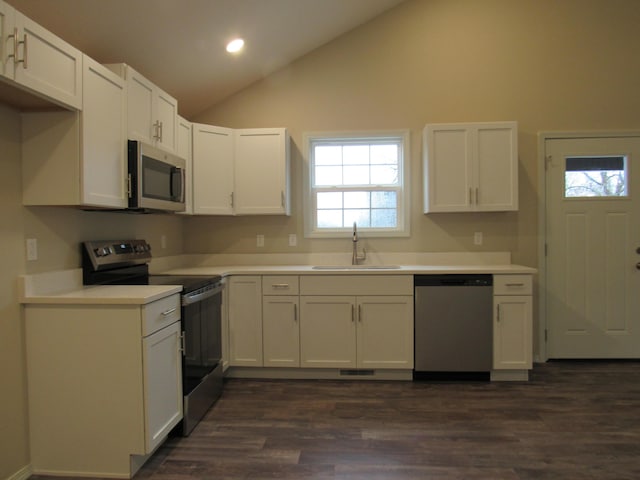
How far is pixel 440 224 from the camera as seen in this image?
141 inches

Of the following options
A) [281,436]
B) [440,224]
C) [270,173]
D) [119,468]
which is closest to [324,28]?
[270,173]

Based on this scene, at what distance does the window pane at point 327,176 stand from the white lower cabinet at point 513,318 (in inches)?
66.9

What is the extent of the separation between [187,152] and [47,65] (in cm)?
152

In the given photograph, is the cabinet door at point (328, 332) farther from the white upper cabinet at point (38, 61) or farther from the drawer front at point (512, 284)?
the white upper cabinet at point (38, 61)

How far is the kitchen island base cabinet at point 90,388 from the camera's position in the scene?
1.88 m

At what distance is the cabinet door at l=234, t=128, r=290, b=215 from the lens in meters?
3.41

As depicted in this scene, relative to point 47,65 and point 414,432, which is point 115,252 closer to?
point 47,65

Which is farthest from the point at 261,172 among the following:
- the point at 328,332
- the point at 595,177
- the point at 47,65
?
the point at 595,177

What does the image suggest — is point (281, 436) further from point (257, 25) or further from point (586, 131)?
point (586, 131)

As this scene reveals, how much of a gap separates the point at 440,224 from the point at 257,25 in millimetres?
2317

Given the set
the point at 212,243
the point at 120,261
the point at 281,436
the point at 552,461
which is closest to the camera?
the point at 552,461

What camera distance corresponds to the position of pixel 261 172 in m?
3.43

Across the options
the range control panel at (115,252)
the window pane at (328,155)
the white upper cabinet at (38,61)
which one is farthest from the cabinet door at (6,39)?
the window pane at (328,155)

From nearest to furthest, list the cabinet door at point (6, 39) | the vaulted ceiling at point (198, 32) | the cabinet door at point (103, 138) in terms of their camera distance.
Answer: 1. the cabinet door at point (6, 39)
2. the cabinet door at point (103, 138)
3. the vaulted ceiling at point (198, 32)
